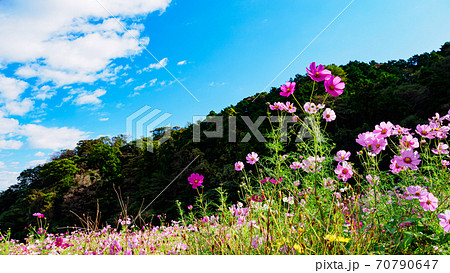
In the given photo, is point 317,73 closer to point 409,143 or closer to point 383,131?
point 383,131

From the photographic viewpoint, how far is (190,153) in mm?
11453

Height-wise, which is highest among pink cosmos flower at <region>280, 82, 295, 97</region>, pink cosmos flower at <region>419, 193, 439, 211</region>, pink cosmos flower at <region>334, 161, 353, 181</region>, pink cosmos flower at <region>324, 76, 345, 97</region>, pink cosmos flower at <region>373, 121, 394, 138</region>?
pink cosmos flower at <region>280, 82, 295, 97</region>

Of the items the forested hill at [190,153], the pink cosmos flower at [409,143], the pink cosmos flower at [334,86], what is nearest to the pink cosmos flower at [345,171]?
the pink cosmos flower at [409,143]

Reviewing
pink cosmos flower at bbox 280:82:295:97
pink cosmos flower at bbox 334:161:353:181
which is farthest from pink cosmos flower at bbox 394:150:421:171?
pink cosmos flower at bbox 280:82:295:97

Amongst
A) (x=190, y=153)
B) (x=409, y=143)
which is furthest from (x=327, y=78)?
(x=190, y=153)

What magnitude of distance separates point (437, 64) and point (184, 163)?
1057 centimetres

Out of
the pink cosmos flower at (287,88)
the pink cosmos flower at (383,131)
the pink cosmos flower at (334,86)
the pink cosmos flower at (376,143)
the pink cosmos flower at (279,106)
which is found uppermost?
the pink cosmos flower at (287,88)

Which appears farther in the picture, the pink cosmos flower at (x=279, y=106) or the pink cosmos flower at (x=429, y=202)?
the pink cosmos flower at (x=279, y=106)

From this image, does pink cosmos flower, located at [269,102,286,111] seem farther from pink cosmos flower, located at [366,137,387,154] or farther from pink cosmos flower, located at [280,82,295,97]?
pink cosmos flower, located at [366,137,387,154]

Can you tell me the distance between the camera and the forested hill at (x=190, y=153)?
366 inches

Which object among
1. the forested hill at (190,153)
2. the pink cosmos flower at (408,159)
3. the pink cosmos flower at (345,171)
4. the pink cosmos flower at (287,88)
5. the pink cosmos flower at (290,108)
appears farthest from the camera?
the forested hill at (190,153)

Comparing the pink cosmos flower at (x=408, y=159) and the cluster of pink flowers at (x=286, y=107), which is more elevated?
the cluster of pink flowers at (x=286, y=107)

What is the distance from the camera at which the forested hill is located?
9.30m

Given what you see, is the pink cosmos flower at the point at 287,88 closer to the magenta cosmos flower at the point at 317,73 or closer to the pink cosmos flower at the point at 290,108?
the pink cosmos flower at the point at 290,108
